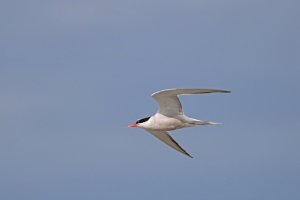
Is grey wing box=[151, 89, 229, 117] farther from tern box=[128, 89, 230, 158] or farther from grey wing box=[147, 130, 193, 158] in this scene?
grey wing box=[147, 130, 193, 158]

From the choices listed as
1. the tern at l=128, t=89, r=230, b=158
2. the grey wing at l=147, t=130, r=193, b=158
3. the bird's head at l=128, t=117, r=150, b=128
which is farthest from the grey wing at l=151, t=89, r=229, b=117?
the grey wing at l=147, t=130, r=193, b=158

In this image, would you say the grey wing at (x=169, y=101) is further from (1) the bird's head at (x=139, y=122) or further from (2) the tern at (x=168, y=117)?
(1) the bird's head at (x=139, y=122)

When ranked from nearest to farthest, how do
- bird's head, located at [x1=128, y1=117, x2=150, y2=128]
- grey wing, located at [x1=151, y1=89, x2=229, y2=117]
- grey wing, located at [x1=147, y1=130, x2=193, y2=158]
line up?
grey wing, located at [x1=151, y1=89, x2=229, y2=117]
bird's head, located at [x1=128, y1=117, x2=150, y2=128]
grey wing, located at [x1=147, y1=130, x2=193, y2=158]

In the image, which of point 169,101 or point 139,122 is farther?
point 139,122

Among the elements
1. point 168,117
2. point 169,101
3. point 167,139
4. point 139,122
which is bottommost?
point 167,139

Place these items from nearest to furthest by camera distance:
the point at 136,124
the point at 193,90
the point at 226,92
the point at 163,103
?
the point at 226,92 → the point at 193,90 → the point at 163,103 → the point at 136,124

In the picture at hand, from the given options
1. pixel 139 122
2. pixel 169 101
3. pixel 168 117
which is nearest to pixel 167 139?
pixel 139 122

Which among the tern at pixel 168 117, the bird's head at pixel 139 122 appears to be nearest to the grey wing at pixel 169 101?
the tern at pixel 168 117

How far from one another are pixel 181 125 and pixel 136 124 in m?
2.21

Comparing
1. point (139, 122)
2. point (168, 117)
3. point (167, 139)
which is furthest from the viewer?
point (167, 139)

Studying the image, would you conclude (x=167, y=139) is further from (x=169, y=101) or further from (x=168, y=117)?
(x=169, y=101)

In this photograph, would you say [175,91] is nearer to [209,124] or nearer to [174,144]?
[209,124]

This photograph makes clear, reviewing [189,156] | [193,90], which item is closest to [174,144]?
[189,156]

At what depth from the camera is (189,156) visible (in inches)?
1134
